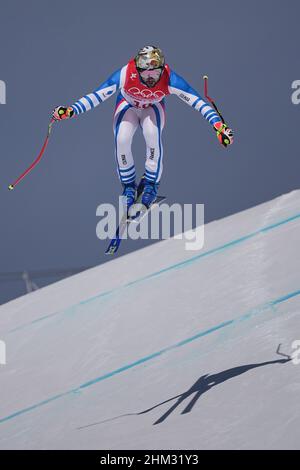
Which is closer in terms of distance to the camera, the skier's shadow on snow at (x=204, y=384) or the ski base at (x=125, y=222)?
the skier's shadow on snow at (x=204, y=384)

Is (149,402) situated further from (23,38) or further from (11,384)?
(23,38)

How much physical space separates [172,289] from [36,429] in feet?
7.11

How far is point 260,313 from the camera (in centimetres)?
601

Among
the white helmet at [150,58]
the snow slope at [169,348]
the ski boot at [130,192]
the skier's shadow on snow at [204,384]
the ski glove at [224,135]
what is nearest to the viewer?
the snow slope at [169,348]

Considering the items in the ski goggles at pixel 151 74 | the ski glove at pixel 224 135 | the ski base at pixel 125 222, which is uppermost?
the ski goggles at pixel 151 74

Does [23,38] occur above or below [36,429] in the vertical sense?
above

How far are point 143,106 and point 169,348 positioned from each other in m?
1.54

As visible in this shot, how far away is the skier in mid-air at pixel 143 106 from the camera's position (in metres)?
5.58

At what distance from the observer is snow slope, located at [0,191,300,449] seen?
469 cm

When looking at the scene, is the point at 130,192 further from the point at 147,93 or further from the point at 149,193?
the point at 147,93

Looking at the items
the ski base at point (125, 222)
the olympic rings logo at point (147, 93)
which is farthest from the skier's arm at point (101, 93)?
the ski base at point (125, 222)

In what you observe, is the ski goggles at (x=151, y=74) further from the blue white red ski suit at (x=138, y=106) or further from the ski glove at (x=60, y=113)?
the ski glove at (x=60, y=113)

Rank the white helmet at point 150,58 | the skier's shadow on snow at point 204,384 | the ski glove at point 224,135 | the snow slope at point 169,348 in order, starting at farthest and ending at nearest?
the white helmet at point 150,58 → the ski glove at point 224,135 → the skier's shadow on snow at point 204,384 → the snow slope at point 169,348
